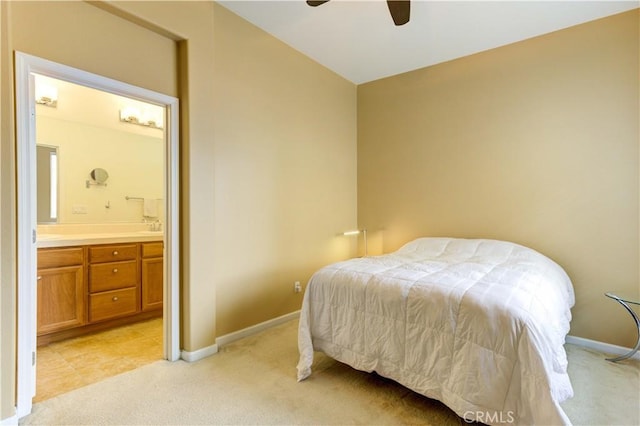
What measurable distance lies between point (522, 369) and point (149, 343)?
2.77 meters

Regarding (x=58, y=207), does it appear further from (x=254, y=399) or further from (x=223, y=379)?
(x=254, y=399)

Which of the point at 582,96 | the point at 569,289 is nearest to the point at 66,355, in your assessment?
the point at 569,289

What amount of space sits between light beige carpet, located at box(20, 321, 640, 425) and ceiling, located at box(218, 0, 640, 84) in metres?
2.81

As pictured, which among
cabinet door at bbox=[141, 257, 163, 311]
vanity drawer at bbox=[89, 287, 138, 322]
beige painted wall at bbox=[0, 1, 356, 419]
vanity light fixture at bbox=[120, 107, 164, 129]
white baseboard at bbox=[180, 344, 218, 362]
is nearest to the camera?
beige painted wall at bbox=[0, 1, 356, 419]

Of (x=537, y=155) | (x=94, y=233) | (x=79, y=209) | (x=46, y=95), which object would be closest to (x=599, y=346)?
(x=537, y=155)

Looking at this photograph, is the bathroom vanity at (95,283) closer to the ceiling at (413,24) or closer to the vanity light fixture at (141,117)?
the vanity light fixture at (141,117)

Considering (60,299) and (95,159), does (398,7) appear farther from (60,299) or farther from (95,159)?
(60,299)

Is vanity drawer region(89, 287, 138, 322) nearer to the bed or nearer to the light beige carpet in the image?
the light beige carpet

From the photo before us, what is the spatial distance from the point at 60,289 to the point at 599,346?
4576 mm

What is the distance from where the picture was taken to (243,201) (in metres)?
2.96

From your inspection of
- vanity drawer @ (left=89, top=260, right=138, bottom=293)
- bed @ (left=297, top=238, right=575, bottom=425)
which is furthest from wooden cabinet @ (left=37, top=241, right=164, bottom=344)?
bed @ (left=297, top=238, right=575, bottom=425)

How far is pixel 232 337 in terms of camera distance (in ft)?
9.32

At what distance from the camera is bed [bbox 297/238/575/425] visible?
1464 mm
